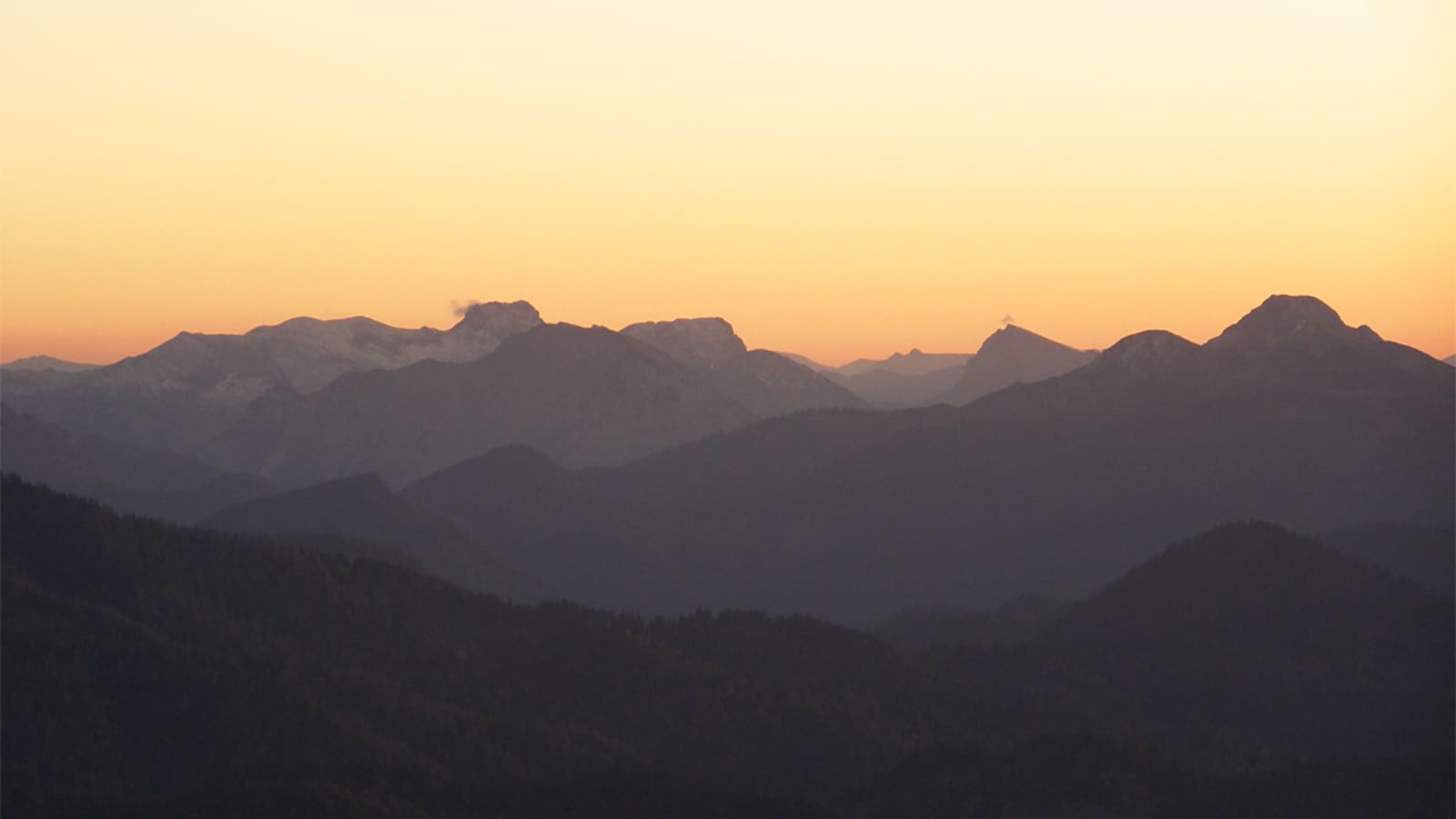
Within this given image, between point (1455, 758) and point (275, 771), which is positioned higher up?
point (1455, 758)

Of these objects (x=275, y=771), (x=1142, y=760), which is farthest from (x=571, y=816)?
(x=1142, y=760)

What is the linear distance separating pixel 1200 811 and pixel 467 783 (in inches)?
3101

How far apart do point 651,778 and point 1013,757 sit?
133 ft

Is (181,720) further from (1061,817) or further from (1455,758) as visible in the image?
(1455,758)

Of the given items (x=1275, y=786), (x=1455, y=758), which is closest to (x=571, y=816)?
(x=1275, y=786)

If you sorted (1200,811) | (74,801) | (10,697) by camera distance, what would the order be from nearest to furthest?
(74,801), (1200,811), (10,697)

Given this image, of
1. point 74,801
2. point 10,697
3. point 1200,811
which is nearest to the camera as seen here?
point 74,801

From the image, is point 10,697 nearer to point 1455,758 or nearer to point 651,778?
point 651,778

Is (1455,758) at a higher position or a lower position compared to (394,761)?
higher

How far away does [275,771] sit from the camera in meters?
172

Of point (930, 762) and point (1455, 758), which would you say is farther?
point (930, 762)

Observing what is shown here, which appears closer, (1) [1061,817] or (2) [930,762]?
(1) [1061,817]

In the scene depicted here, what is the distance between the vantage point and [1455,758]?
17850 centimetres

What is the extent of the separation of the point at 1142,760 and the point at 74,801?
360 ft
